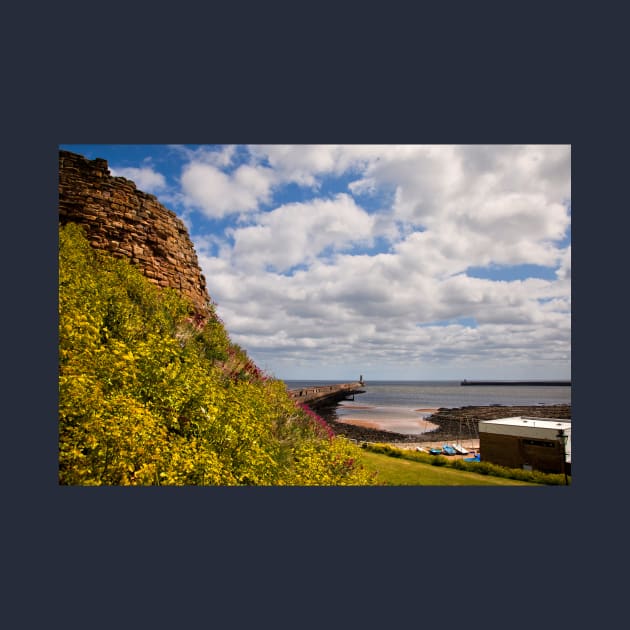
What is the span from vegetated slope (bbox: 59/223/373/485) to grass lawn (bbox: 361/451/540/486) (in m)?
0.38

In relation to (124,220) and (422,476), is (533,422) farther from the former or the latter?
(124,220)

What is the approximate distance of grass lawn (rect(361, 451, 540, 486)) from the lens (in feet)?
16.1

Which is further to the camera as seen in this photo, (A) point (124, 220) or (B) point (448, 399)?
(B) point (448, 399)

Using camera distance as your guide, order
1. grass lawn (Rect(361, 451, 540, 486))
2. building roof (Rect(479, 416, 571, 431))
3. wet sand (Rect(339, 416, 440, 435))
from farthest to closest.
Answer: wet sand (Rect(339, 416, 440, 435)) → building roof (Rect(479, 416, 571, 431)) → grass lawn (Rect(361, 451, 540, 486))

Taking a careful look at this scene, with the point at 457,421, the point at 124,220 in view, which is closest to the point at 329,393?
the point at 457,421

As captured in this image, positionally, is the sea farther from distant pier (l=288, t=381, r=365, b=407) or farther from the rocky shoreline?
distant pier (l=288, t=381, r=365, b=407)

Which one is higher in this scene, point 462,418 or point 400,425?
point 462,418

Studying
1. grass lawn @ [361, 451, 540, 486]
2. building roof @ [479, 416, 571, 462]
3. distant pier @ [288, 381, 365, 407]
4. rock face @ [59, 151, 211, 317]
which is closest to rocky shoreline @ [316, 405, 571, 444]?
building roof @ [479, 416, 571, 462]

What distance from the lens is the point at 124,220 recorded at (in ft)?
19.2

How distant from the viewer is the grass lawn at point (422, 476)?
490 cm

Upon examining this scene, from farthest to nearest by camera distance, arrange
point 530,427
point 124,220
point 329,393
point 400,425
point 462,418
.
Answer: point 329,393, point 400,425, point 462,418, point 124,220, point 530,427

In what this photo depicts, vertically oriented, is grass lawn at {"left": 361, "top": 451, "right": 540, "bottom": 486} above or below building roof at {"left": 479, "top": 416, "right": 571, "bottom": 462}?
below

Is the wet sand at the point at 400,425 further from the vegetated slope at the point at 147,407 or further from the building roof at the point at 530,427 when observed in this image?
the vegetated slope at the point at 147,407

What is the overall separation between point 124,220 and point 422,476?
19.3ft
